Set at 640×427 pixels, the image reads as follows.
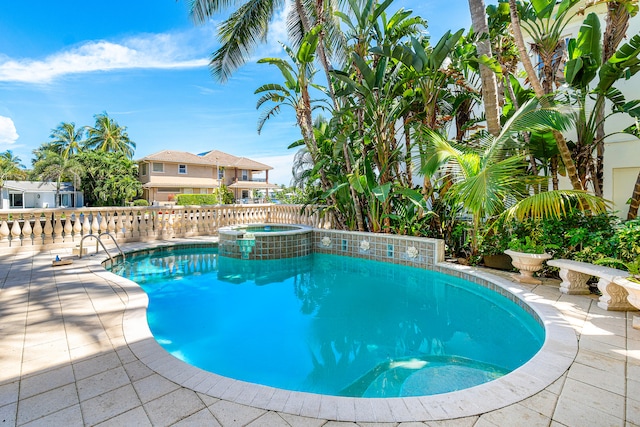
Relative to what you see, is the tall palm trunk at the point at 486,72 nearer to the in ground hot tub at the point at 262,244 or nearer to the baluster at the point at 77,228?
the in ground hot tub at the point at 262,244

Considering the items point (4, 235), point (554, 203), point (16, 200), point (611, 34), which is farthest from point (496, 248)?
point (16, 200)

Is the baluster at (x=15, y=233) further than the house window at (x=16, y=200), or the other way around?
the house window at (x=16, y=200)

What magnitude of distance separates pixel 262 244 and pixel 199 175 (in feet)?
92.0

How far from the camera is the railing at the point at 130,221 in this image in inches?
309

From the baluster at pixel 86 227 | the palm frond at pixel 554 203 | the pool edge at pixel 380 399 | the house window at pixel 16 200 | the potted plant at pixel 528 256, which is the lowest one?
the pool edge at pixel 380 399

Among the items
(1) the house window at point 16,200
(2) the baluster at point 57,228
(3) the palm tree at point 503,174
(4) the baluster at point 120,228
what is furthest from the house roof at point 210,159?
(3) the palm tree at point 503,174

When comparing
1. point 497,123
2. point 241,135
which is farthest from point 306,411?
point 241,135

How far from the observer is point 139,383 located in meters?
2.42

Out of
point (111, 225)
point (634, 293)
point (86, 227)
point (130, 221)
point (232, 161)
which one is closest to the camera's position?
point (634, 293)

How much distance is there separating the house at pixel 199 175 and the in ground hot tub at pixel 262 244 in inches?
832

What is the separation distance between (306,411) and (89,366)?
199cm

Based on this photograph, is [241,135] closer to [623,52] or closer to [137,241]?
[137,241]

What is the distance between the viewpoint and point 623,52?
16.0 feet

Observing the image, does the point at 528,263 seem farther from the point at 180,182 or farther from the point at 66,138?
the point at 66,138
